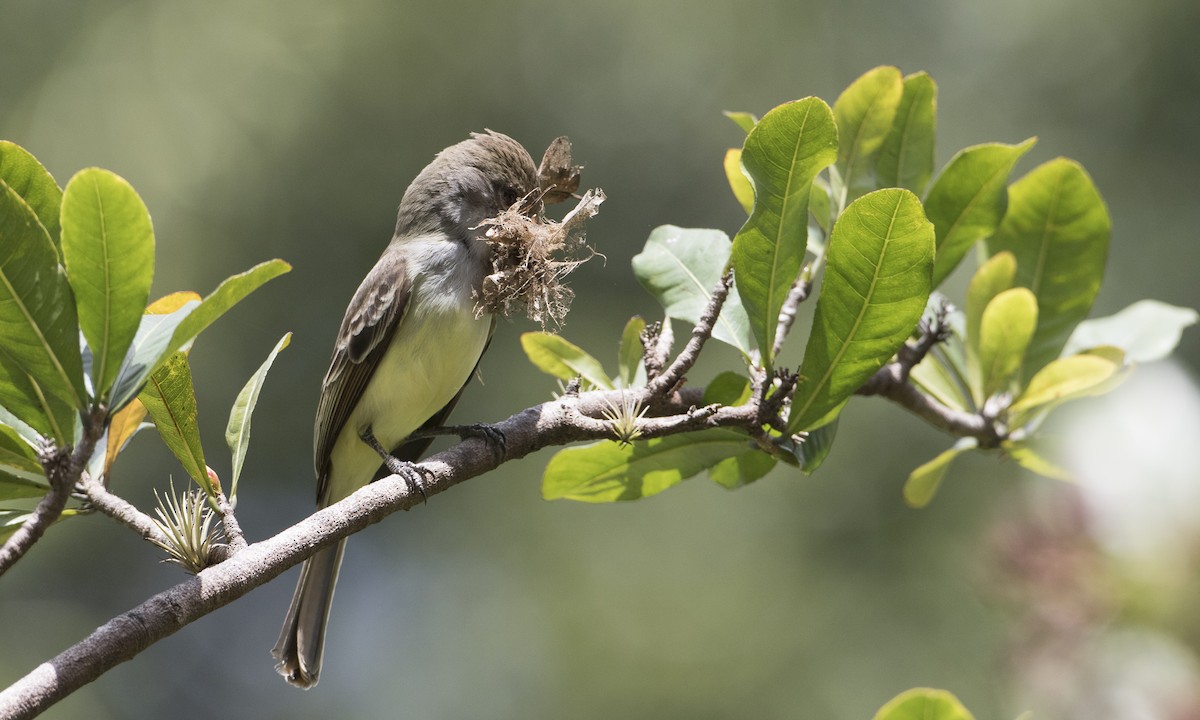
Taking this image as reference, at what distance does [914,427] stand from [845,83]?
147 inches

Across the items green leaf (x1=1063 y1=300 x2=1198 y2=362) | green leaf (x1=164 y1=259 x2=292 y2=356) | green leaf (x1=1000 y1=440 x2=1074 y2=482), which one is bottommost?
green leaf (x1=1000 y1=440 x2=1074 y2=482)

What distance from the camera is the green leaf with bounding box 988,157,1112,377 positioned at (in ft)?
8.36

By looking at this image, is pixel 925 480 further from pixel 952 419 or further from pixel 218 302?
pixel 218 302

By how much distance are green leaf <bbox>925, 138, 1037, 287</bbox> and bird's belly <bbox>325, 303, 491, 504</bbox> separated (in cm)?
162

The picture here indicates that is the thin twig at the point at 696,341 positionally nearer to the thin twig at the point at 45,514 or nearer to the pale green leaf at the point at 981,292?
the pale green leaf at the point at 981,292

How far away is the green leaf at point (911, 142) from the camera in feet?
7.82

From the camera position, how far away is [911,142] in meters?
2.39

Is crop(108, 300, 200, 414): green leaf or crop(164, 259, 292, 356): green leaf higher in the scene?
crop(164, 259, 292, 356): green leaf

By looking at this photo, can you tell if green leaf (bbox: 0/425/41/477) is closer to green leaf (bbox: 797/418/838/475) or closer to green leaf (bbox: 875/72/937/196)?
green leaf (bbox: 797/418/838/475)

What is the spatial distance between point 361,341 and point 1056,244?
7.17ft

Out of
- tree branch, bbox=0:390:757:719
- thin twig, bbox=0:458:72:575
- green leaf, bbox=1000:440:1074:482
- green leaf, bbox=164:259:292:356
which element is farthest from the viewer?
green leaf, bbox=1000:440:1074:482

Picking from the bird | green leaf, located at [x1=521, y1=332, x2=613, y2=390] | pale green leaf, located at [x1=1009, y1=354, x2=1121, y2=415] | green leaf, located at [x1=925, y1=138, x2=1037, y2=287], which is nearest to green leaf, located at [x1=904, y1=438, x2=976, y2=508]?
pale green leaf, located at [x1=1009, y1=354, x2=1121, y2=415]

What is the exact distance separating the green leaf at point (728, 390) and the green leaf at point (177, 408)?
94cm

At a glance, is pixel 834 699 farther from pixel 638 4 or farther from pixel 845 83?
pixel 638 4
